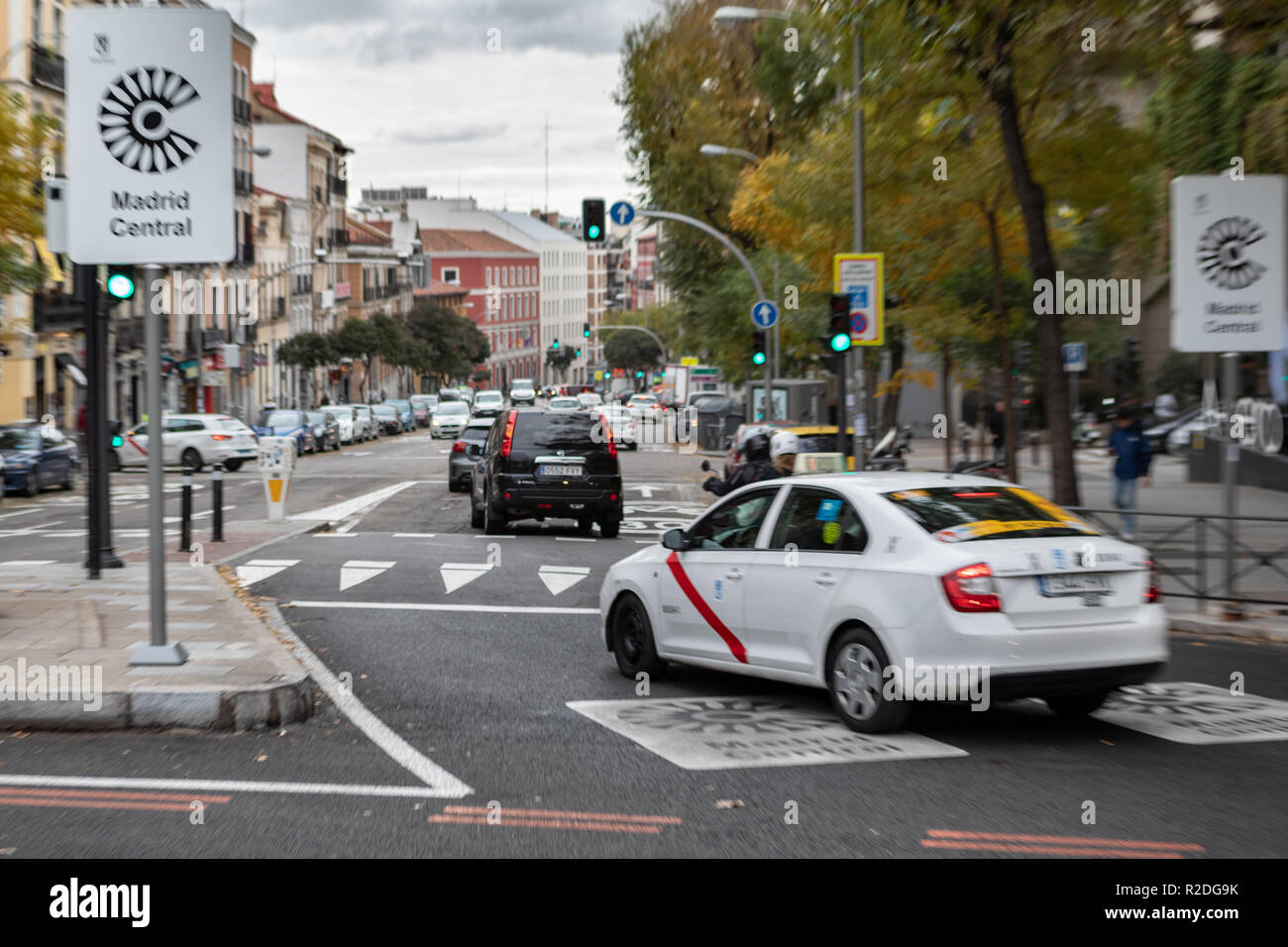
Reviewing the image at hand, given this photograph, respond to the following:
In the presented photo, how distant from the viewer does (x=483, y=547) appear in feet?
67.2

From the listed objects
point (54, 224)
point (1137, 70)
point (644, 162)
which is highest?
point (644, 162)

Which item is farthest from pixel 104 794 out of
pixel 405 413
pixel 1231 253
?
pixel 405 413

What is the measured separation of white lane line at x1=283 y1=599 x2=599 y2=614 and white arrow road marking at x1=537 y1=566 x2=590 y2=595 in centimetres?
122

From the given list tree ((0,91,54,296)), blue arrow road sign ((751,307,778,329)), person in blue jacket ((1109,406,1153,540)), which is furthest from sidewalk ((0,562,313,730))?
blue arrow road sign ((751,307,778,329))

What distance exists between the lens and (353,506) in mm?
28312

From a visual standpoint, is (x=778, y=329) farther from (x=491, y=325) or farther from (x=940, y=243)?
(x=491, y=325)

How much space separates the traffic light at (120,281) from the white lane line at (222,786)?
3.30 metres

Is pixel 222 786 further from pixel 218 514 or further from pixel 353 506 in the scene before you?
pixel 353 506

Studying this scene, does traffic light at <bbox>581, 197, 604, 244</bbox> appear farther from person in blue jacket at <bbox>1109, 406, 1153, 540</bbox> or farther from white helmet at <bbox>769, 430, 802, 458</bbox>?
white helmet at <bbox>769, 430, 802, 458</bbox>

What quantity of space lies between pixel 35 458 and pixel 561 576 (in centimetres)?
2009

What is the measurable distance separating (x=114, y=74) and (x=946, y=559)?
5447 millimetres

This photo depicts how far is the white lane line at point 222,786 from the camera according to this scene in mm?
7234

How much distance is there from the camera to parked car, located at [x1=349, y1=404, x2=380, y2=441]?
64688mm

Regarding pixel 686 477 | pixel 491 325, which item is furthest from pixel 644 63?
pixel 491 325
